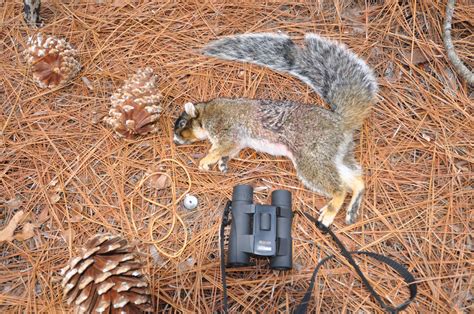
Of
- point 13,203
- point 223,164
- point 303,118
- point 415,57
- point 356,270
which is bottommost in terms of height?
point 356,270

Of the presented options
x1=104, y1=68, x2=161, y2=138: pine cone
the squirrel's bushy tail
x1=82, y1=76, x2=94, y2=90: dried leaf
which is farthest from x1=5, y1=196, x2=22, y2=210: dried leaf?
the squirrel's bushy tail

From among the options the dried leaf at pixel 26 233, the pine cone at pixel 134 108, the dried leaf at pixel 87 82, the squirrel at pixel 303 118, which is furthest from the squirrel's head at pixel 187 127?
the dried leaf at pixel 26 233

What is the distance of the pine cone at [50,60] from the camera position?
255 cm

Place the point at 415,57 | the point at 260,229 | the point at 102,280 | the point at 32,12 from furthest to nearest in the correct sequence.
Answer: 1. the point at 32,12
2. the point at 415,57
3. the point at 260,229
4. the point at 102,280

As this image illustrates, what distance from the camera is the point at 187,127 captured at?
2.55m

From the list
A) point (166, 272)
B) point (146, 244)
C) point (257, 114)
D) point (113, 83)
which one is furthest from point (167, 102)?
point (166, 272)

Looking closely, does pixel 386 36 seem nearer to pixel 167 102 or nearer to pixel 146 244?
pixel 167 102

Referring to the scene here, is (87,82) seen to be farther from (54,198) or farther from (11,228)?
(11,228)

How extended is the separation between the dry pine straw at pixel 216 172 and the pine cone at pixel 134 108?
0.39ft

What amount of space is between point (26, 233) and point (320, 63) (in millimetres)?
2141

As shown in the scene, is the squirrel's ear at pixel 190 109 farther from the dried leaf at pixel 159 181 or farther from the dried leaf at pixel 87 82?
the dried leaf at pixel 87 82

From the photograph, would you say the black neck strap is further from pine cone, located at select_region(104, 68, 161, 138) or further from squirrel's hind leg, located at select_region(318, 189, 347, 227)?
pine cone, located at select_region(104, 68, 161, 138)

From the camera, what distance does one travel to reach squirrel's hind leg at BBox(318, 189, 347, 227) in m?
2.31

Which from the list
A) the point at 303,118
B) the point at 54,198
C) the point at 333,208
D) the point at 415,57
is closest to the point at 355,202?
the point at 333,208
